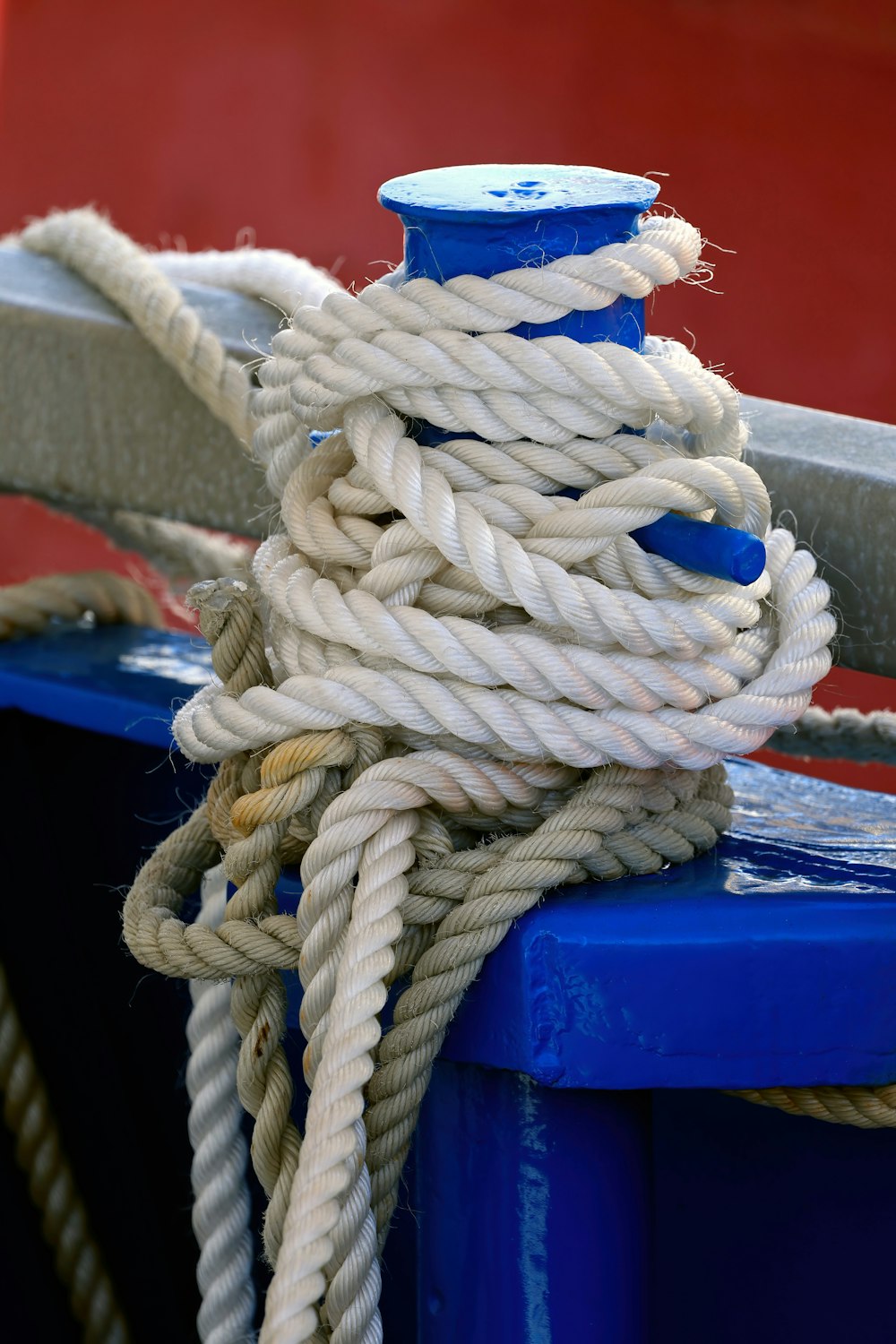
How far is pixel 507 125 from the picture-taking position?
373 cm

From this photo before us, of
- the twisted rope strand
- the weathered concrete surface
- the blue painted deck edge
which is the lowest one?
the twisted rope strand

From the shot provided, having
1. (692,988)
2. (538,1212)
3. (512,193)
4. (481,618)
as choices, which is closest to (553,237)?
(512,193)

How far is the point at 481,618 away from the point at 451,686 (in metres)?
0.05

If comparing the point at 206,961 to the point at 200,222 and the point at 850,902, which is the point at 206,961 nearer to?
the point at 850,902

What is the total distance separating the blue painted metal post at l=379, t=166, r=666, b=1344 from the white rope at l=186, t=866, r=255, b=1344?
0.15 meters

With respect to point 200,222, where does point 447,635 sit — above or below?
above

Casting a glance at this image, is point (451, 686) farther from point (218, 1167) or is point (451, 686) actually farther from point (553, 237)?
point (218, 1167)

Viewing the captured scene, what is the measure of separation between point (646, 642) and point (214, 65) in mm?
3541

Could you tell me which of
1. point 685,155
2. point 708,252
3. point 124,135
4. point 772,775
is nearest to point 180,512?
point 772,775

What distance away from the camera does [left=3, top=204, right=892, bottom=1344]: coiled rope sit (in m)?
0.72

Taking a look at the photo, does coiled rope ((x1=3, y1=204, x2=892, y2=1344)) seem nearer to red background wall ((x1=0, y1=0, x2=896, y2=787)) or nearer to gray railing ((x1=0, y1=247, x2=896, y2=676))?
gray railing ((x1=0, y1=247, x2=896, y2=676))

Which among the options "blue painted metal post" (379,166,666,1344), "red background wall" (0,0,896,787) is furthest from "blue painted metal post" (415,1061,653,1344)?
"red background wall" (0,0,896,787)

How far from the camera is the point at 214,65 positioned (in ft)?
12.6

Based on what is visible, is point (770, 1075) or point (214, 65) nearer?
point (770, 1075)
